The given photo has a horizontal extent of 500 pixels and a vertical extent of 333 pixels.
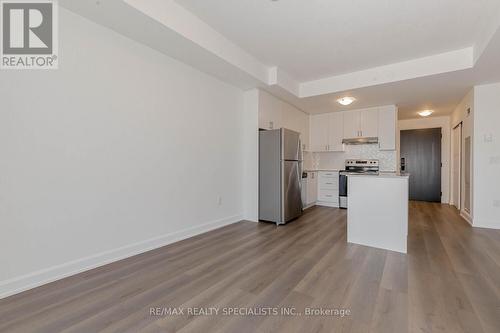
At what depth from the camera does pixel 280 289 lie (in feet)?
6.49

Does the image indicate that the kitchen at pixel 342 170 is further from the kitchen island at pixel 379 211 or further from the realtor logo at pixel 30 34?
the realtor logo at pixel 30 34

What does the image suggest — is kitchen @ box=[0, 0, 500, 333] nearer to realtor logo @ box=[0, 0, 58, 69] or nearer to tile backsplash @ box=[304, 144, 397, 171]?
realtor logo @ box=[0, 0, 58, 69]

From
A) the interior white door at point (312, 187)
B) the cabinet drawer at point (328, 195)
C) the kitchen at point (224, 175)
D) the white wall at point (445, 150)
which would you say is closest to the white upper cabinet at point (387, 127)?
the kitchen at point (224, 175)

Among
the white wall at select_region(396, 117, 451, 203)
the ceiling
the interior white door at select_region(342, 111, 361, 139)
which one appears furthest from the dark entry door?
the ceiling

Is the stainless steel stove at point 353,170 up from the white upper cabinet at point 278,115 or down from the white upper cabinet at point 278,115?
down

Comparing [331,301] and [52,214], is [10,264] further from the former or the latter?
[331,301]

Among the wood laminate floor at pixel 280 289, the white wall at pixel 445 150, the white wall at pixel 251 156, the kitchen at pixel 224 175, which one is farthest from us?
the white wall at pixel 445 150

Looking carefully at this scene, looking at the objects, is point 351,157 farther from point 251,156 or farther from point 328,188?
point 251,156

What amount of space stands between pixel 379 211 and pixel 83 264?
11.1ft

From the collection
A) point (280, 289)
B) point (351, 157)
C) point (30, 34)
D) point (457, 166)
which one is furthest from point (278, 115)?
point (457, 166)

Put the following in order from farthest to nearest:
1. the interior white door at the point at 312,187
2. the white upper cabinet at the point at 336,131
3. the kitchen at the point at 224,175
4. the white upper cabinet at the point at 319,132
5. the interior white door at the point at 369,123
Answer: the white upper cabinet at the point at 319,132 → the white upper cabinet at the point at 336,131 → the interior white door at the point at 312,187 → the interior white door at the point at 369,123 → the kitchen at the point at 224,175

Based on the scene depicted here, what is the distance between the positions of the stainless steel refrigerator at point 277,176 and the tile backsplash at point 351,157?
81.2 inches

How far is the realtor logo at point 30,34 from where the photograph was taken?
1959 millimetres

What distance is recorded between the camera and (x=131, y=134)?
8.76 ft
